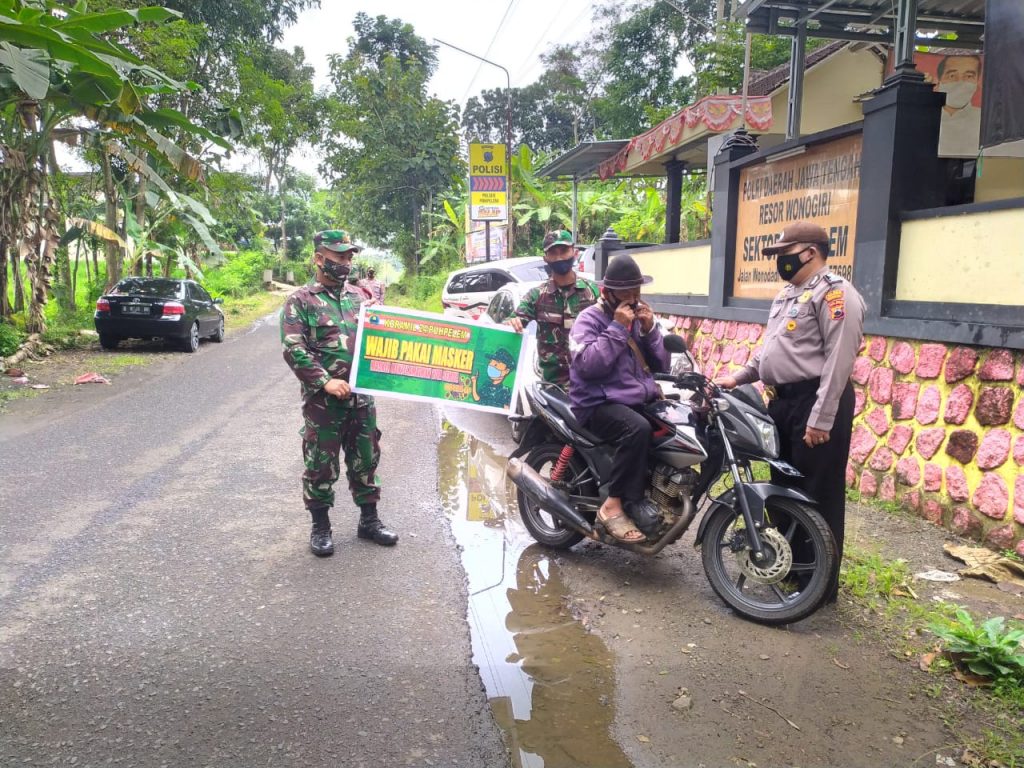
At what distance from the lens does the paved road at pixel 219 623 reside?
2.73 meters

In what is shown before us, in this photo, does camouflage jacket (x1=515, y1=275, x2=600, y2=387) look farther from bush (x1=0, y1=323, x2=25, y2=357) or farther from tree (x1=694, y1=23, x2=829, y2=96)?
bush (x1=0, y1=323, x2=25, y2=357)

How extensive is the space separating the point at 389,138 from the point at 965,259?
1147 inches

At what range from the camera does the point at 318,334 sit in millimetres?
4473

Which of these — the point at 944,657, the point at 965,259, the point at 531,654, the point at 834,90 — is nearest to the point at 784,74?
the point at 834,90

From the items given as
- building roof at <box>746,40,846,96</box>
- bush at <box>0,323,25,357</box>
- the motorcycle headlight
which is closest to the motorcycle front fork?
the motorcycle headlight

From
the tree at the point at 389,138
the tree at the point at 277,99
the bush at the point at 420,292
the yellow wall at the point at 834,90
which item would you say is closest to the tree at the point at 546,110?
the tree at the point at 389,138

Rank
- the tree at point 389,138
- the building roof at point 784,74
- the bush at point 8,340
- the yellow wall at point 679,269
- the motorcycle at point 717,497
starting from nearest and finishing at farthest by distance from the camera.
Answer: the motorcycle at point 717,497 < the yellow wall at point 679,269 < the building roof at point 784,74 < the bush at point 8,340 < the tree at point 389,138

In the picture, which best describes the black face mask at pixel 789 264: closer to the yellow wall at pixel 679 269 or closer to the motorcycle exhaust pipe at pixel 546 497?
the motorcycle exhaust pipe at pixel 546 497

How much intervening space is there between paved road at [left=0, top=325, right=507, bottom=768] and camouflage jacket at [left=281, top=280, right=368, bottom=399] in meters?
1.13

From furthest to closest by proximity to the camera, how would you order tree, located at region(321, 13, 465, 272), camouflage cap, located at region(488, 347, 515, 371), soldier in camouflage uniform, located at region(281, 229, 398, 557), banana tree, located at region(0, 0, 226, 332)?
tree, located at region(321, 13, 465, 272) → banana tree, located at region(0, 0, 226, 332) → camouflage cap, located at region(488, 347, 515, 371) → soldier in camouflage uniform, located at region(281, 229, 398, 557)

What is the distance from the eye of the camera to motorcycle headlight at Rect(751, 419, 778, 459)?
365cm

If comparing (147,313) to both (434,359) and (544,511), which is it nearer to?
(434,359)

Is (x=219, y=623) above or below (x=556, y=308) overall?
below

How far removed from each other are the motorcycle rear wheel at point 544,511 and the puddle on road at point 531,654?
5.0 inches
